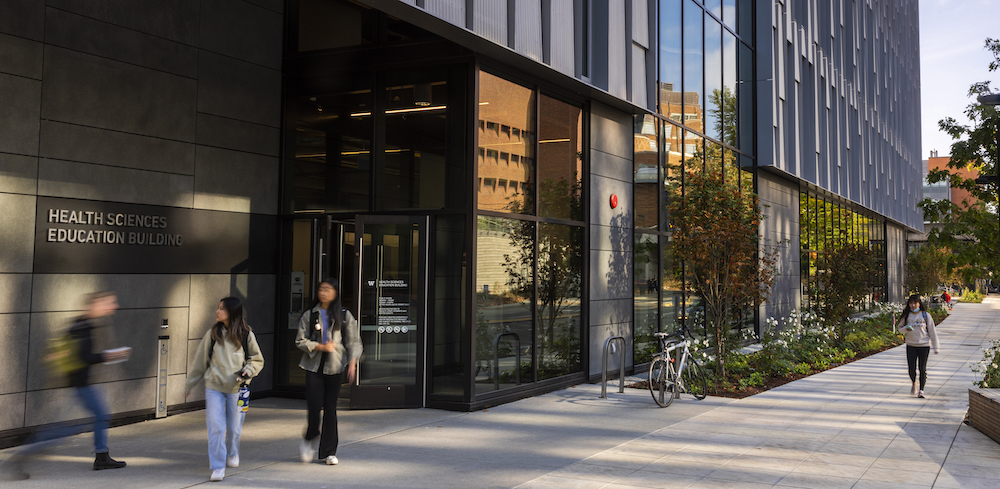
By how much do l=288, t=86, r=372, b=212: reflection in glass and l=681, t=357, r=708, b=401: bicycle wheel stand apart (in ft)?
18.6

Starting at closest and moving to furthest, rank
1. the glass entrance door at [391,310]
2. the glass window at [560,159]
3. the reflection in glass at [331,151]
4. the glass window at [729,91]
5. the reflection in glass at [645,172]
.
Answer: the glass entrance door at [391,310]
the reflection in glass at [331,151]
the glass window at [560,159]
the reflection in glass at [645,172]
the glass window at [729,91]

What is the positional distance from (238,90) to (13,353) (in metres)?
4.78

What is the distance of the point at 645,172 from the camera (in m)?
15.0

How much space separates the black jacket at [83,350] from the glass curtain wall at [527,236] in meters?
4.97

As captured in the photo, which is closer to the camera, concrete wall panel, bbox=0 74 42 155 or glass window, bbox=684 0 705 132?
concrete wall panel, bbox=0 74 42 155

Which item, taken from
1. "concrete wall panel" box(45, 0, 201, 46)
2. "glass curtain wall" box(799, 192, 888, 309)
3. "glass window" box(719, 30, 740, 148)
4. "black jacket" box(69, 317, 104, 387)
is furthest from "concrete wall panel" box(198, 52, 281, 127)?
"glass curtain wall" box(799, 192, 888, 309)

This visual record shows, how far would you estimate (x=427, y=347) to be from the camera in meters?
10.4

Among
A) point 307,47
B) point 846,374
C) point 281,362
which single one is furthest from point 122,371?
point 846,374

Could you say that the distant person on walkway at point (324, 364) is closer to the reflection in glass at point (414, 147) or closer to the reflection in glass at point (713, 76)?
the reflection in glass at point (414, 147)

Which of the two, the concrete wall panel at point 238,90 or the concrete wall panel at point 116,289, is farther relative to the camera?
the concrete wall panel at point 238,90

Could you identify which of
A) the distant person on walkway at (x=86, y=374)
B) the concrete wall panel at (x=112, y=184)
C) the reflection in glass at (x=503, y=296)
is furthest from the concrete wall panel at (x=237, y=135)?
the distant person on walkway at (x=86, y=374)

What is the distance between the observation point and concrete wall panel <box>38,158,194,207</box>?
843 cm

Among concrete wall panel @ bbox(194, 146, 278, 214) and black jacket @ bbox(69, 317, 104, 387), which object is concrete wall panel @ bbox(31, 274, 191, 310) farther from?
black jacket @ bbox(69, 317, 104, 387)

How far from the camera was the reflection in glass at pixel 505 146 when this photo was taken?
10656 mm
